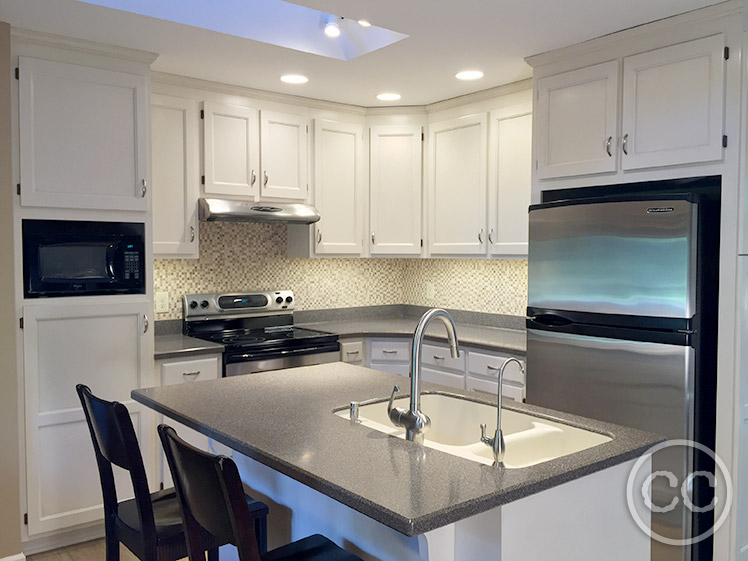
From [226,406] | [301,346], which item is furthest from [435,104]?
[226,406]

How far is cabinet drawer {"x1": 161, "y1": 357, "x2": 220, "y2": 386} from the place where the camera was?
10.9 feet

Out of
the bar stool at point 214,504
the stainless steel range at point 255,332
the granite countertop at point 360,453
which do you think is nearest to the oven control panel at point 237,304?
the stainless steel range at point 255,332

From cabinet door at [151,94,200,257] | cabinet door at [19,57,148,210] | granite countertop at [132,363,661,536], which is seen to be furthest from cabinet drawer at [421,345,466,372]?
cabinet door at [19,57,148,210]

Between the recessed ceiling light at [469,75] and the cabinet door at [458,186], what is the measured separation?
360mm

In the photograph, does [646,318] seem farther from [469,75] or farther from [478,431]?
[469,75]

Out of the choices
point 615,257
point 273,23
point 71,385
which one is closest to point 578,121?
point 615,257

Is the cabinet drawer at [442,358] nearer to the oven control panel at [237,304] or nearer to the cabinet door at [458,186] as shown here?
the cabinet door at [458,186]

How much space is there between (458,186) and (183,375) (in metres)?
2.01

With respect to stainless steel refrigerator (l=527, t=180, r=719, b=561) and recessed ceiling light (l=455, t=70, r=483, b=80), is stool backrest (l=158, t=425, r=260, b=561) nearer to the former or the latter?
stainless steel refrigerator (l=527, t=180, r=719, b=561)

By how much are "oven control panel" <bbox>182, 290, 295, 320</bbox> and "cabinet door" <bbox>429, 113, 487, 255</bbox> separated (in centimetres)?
106

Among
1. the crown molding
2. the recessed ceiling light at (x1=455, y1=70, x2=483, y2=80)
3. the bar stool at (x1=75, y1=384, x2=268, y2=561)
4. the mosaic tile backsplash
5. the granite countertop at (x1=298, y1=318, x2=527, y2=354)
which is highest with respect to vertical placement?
the recessed ceiling light at (x1=455, y1=70, x2=483, y2=80)

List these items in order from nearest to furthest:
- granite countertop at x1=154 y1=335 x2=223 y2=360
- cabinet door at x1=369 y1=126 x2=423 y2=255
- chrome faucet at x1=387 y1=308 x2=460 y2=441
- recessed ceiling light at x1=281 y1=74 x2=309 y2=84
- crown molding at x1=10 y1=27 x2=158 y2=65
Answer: chrome faucet at x1=387 y1=308 x2=460 y2=441 < crown molding at x1=10 y1=27 x2=158 y2=65 < granite countertop at x1=154 y1=335 x2=223 y2=360 < recessed ceiling light at x1=281 y1=74 x2=309 y2=84 < cabinet door at x1=369 y1=126 x2=423 y2=255

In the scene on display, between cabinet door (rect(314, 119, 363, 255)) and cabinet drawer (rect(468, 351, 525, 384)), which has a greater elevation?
cabinet door (rect(314, 119, 363, 255))

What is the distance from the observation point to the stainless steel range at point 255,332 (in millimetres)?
3576
